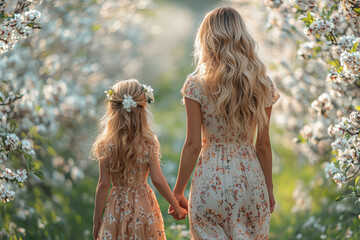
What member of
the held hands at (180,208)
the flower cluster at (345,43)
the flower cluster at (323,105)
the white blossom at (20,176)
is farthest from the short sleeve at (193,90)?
the flower cluster at (323,105)

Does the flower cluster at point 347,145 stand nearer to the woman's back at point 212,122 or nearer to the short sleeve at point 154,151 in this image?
the woman's back at point 212,122

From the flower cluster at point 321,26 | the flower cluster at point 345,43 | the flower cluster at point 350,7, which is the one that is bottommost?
the flower cluster at point 345,43

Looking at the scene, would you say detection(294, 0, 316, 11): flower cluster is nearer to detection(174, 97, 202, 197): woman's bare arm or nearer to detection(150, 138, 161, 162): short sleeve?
detection(174, 97, 202, 197): woman's bare arm

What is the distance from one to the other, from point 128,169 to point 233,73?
88 cm

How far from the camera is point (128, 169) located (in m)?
3.08

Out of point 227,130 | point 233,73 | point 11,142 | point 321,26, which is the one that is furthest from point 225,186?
point 11,142

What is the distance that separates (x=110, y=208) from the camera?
10.1 ft

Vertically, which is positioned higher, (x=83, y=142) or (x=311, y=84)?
(x=311, y=84)

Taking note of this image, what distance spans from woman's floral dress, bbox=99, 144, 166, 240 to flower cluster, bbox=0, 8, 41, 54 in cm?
100

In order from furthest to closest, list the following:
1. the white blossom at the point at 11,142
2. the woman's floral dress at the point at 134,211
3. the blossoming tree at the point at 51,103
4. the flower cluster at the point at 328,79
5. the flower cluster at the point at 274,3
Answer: the blossoming tree at the point at 51,103 < the flower cluster at the point at 274,3 < the white blossom at the point at 11,142 < the woman's floral dress at the point at 134,211 < the flower cluster at the point at 328,79

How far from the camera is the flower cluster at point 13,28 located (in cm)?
292

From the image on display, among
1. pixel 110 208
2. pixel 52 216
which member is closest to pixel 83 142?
pixel 52 216

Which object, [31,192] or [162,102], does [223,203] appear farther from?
[162,102]

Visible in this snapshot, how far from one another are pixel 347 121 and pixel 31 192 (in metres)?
3.44
